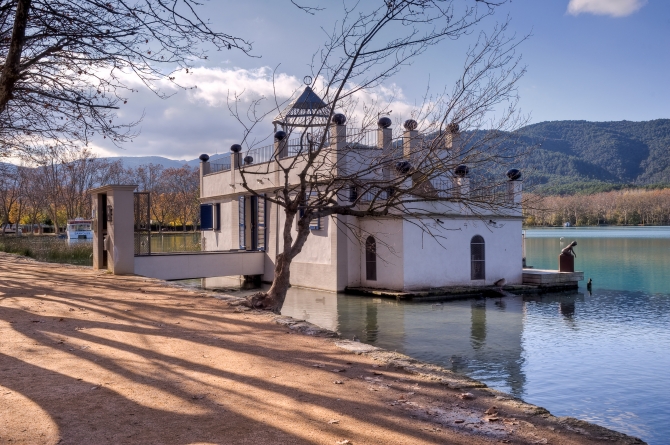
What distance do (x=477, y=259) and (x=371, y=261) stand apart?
3.76 meters

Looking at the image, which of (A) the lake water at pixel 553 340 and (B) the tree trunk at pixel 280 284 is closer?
(A) the lake water at pixel 553 340

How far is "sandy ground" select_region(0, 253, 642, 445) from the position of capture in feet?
12.5

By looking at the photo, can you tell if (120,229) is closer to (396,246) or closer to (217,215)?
(396,246)

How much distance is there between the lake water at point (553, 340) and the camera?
26.9ft

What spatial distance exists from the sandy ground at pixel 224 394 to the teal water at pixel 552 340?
11.6 ft

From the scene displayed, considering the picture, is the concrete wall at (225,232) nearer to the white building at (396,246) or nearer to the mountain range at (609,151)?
the white building at (396,246)

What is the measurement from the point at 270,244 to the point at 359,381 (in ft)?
57.8

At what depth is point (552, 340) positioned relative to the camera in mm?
12586

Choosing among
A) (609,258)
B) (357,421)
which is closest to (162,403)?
(357,421)

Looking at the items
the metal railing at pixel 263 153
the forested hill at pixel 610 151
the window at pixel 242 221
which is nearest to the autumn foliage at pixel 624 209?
the forested hill at pixel 610 151

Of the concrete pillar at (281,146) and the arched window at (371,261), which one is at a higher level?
the concrete pillar at (281,146)

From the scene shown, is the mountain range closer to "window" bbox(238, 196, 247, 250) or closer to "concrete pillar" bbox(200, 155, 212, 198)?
"concrete pillar" bbox(200, 155, 212, 198)

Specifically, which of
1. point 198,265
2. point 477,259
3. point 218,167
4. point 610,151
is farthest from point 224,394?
point 610,151

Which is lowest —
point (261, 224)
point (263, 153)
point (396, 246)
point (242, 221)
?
point (396, 246)
